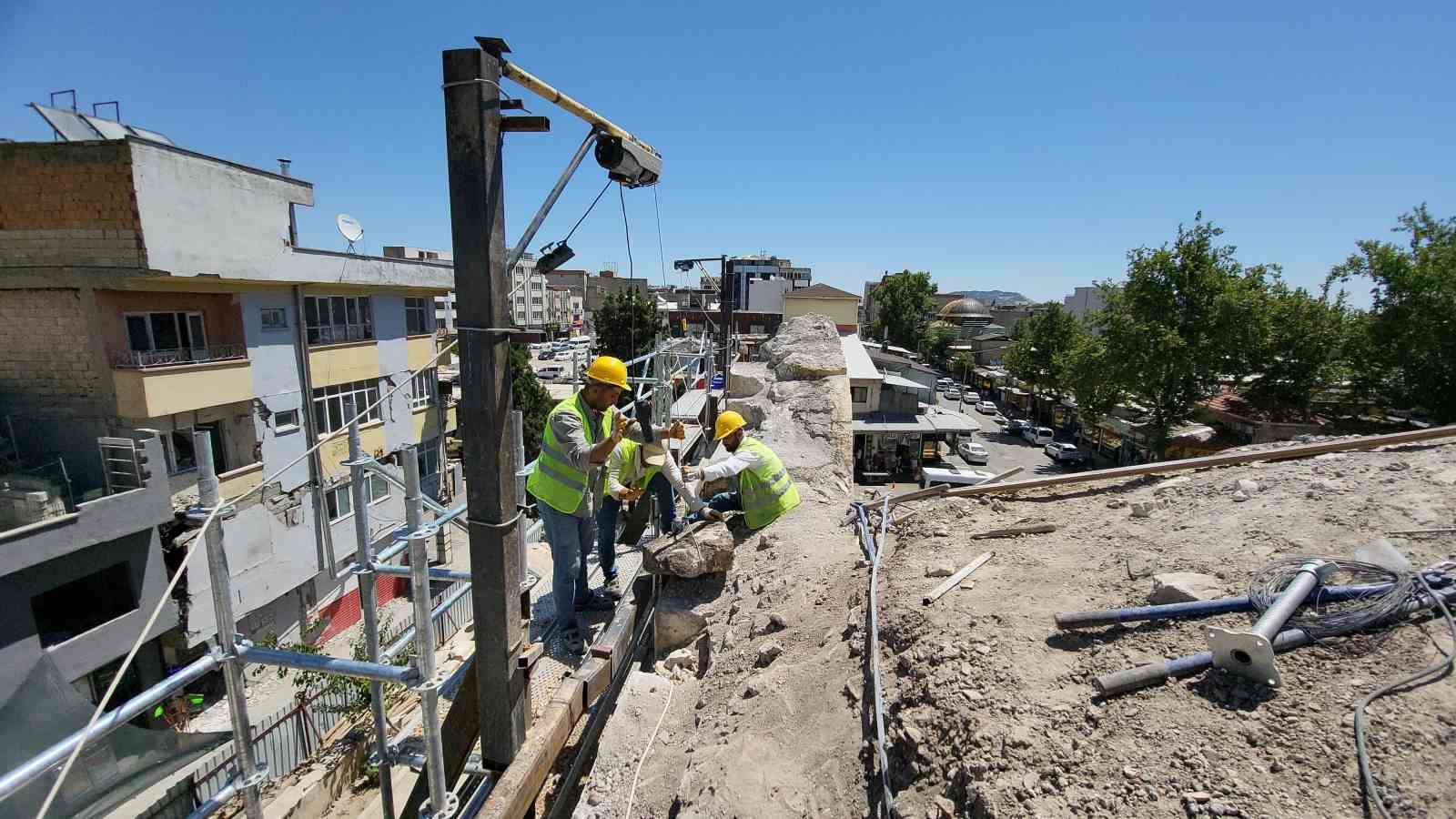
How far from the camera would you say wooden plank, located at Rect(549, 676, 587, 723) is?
411 cm

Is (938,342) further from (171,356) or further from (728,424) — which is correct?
(171,356)

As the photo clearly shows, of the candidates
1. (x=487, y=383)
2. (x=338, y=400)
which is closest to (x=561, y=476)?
(x=487, y=383)

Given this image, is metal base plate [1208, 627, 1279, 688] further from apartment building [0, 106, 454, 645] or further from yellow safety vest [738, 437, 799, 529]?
apartment building [0, 106, 454, 645]

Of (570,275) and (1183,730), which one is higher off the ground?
(570,275)

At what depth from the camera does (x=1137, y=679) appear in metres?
2.91

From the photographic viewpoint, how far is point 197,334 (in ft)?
38.6

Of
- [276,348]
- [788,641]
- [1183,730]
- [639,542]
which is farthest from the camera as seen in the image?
[276,348]

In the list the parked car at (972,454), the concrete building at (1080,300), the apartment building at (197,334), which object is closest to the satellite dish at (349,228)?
the apartment building at (197,334)

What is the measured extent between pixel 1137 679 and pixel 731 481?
15.5ft

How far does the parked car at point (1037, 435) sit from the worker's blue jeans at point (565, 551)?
3618 centimetres

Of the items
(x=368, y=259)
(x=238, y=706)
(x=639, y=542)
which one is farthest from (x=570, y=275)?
(x=238, y=706)

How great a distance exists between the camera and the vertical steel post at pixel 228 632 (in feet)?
8.26

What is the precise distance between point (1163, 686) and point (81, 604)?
15.3 metres

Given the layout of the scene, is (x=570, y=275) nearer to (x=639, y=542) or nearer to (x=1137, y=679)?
(x=639, y=542)
